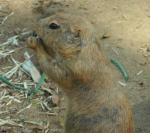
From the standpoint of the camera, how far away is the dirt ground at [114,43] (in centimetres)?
455

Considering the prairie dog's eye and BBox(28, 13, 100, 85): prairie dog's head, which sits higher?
the prairie dog's eye

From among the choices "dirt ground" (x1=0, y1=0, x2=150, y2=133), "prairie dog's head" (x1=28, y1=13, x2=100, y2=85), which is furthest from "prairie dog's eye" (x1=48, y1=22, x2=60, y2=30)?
"dirt ground" (x1=0, y1=0, x2=150, y2=133)

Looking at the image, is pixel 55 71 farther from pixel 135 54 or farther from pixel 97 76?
pixel 135 54

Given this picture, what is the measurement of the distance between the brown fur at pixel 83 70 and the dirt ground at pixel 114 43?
0.89m

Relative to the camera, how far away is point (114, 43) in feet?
17.7

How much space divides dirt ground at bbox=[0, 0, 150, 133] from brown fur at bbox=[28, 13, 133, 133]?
0.89 m

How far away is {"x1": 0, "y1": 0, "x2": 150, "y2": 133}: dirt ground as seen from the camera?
4551 millimetres

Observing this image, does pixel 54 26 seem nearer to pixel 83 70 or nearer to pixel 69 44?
pixel 69 44

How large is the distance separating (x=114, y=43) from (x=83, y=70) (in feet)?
6.01

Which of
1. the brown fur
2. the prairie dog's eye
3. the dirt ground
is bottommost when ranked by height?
the dirt ground

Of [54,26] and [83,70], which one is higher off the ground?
[54,26]

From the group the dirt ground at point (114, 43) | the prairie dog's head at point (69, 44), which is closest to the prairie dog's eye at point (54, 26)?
the prairie dog's head at point (69, 44)

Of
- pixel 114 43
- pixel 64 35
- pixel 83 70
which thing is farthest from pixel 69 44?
pixel 114 43

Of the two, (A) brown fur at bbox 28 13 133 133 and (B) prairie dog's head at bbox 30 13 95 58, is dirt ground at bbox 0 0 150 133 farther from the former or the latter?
(B) prairie dog's head at bbox 30 13 95 58
